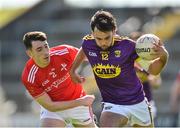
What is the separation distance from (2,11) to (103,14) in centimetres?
1888

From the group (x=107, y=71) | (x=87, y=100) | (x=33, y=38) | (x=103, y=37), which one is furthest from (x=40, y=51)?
(x=103, y=37)

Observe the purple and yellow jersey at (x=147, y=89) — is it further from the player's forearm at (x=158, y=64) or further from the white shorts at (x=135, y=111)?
the player's forearm at (x=158, y=64)

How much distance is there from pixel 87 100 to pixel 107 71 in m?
0.62

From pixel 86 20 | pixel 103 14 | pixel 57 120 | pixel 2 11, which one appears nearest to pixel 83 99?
pixel 57 120

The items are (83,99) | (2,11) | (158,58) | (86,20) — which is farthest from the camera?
(2,11)

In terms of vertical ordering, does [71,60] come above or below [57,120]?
above

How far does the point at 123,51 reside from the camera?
10336 mm

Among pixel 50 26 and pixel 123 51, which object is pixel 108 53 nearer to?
pixel 123 51

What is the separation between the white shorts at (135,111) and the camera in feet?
34.6

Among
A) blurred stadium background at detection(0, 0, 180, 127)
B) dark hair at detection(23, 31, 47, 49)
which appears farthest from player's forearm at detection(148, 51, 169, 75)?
blurred stadium background at detection(0, 0, 180, 127)

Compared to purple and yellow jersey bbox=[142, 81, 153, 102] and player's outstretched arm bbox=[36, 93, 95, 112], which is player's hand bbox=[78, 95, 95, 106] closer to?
player's outstretched arm bbox=[36, 93, 95, 112]

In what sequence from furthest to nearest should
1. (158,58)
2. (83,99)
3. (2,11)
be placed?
(2,11), (83,99), (158,58)

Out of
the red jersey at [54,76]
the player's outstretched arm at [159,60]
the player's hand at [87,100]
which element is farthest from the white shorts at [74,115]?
the player's outstretched arm at [159,60]

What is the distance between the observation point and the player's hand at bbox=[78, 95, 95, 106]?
10805mm
